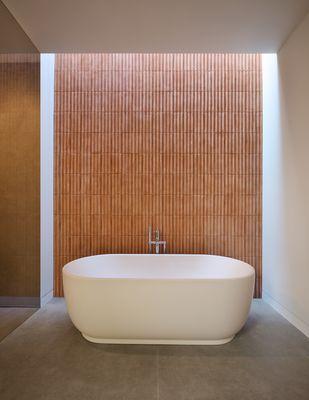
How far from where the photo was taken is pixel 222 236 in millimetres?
3398

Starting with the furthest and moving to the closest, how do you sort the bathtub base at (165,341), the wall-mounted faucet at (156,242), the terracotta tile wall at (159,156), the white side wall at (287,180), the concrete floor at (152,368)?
1. the terracotta tile wall at (159,156)
2. the wall-mounted faucet at (156,242)
3. the white side wall at (287,180)
4. the bathtub base at (165,341)
5. the concrete floor at (152,368)

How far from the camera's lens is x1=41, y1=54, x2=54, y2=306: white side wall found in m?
3.15

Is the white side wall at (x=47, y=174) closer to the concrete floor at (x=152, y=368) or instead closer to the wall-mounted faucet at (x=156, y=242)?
the concrete floor at (x=152, y=368)

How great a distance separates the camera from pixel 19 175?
104 inches

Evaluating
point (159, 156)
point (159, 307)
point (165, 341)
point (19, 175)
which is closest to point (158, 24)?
point (159, 156)

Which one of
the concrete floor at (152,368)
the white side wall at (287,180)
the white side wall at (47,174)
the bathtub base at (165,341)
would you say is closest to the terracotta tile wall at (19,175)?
the white side wall at (47,174)

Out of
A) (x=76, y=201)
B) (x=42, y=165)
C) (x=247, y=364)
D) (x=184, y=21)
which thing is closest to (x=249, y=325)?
(x=247, y=364)

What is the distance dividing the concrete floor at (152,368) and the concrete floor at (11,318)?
0.05m

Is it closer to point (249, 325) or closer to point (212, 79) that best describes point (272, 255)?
point (249, 325)

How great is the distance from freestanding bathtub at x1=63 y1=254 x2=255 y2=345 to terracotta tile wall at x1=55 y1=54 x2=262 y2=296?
1105 millimetres

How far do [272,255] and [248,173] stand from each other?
940 millimetres

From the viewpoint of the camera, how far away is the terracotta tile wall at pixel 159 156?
11.1ft

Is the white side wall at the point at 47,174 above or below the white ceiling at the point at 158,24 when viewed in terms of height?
below

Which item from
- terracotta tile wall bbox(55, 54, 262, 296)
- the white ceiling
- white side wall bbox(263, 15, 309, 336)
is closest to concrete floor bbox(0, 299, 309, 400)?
white side wall bbox(263, 15, 309, 336)
